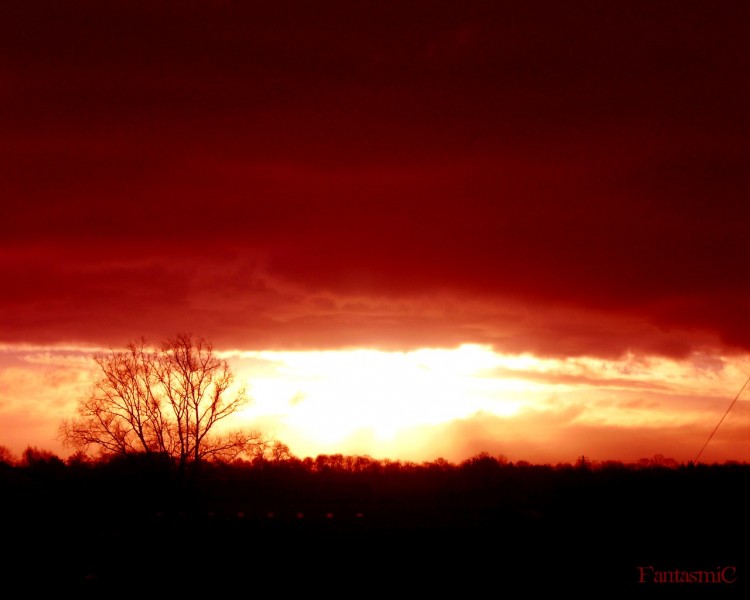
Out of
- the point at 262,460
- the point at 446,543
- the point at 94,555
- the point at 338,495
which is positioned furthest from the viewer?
the point at 262,460

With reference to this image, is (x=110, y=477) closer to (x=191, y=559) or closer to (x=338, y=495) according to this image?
(x=338, y=495)

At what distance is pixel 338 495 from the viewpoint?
154 ft

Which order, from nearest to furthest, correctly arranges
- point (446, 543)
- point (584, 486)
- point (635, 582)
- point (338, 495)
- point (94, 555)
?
point (635, 582) → point (94, 555) → point (446, 543) → point (584, 486) → point (338, 495)

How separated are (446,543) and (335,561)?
11.3 ft

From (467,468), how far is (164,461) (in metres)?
21.8

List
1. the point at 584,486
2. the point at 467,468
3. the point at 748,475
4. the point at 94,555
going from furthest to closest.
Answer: the point at 467,468, the point at 584,486, the point at 748,475, the point at 94,555

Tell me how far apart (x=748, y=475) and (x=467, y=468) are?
22588 millimetres

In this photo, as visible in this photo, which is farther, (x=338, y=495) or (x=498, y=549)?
(x=338, y=495)

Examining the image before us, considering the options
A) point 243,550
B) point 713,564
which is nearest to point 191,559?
point 243,550

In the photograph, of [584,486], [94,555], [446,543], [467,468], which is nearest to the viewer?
[94,555]

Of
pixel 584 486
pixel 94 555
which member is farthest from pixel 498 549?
pixel 584 486

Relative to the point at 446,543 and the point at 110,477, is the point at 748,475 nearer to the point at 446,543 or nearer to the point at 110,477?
the point at 446,543

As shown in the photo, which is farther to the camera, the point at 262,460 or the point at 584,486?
the point at 262,460

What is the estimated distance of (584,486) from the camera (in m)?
42.1
